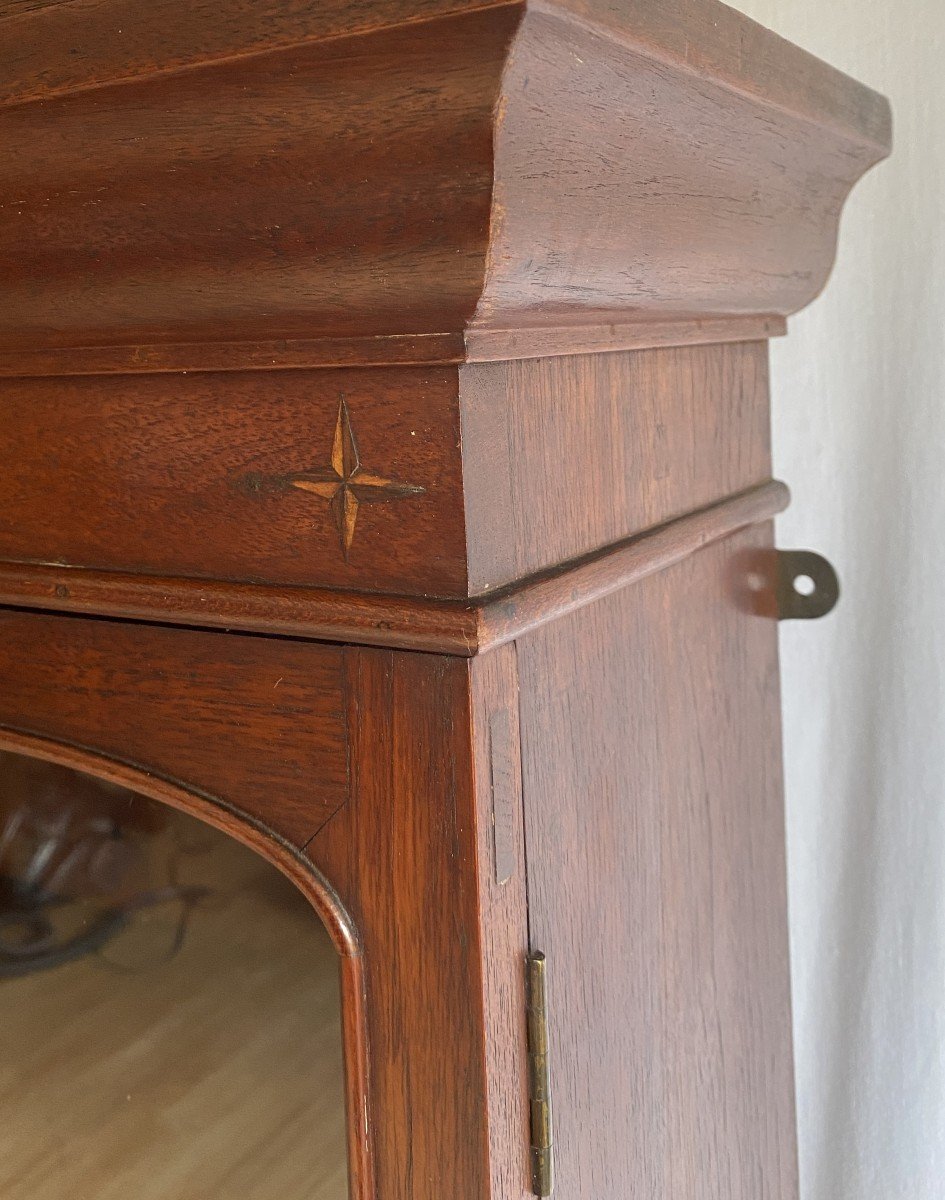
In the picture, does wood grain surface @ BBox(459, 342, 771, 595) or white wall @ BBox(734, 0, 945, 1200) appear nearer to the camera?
wood grain surface @ BBox(459, 342, 771, 595)

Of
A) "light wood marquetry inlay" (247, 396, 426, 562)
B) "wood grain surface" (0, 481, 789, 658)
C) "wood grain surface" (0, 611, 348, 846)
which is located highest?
"light wood marquetry inlay" (247, 396, 426, 562)

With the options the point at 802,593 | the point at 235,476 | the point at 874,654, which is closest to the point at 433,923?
the point at 235,476

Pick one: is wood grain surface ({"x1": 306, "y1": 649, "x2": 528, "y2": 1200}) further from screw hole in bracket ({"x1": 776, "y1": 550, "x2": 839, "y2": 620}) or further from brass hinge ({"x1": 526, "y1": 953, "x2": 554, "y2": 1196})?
screw hole in bracket ({"x1": 776, "y1": 550, "x2": 839, "y2": 620})

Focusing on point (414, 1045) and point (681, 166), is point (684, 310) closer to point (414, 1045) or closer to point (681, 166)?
point (681, 166)

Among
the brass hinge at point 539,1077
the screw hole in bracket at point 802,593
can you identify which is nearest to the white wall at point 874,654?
the screw hole in bracket at point 802,593

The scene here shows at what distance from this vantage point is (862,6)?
3.10 feet

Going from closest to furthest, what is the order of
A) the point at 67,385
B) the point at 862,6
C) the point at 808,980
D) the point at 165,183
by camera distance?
the point at 165,183, the point at 67,385, the point at 862,6, the point at 808,980

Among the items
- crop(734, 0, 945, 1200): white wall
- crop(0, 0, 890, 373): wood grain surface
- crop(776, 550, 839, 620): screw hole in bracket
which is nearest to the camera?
crop(0, 0, 890, 373): wood grain surface

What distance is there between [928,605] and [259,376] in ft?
2.04

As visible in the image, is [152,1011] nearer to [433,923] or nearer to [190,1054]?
[190,1054]

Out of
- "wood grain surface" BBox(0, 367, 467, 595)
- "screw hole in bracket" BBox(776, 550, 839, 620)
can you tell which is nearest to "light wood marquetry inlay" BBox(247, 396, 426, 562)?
"wood grain surface" BBox(0, 367, 467, 595)

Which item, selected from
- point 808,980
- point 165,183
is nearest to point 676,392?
point 165,183

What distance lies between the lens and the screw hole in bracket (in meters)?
0.81

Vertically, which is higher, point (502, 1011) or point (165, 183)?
point (165, 183)
